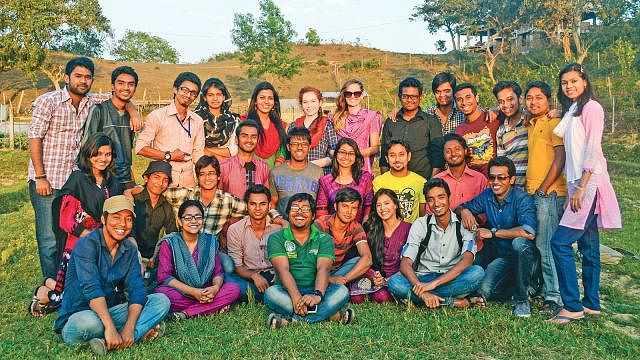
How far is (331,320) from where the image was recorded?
4953mm

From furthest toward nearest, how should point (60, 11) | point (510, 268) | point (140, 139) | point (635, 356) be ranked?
point (60, 11)
point (140, 139)
point (510, 268)
point (635, 356)

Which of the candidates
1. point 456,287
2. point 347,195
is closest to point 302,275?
point 347,195

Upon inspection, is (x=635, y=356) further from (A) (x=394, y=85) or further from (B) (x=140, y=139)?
(A) (x=394, y=85)

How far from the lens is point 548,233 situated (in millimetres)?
5230

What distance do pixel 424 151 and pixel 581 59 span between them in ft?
76.6

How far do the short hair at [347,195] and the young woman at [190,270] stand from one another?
4.11ft

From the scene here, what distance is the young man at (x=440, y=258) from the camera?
17.2 ft

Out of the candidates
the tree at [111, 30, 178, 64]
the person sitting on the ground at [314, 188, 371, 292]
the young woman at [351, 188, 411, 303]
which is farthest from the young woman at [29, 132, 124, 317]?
the tree at [111, 30, 178, 64]

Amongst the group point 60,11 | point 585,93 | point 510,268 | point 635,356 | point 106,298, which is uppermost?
point 60,11

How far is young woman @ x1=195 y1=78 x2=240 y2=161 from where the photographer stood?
20.9ft

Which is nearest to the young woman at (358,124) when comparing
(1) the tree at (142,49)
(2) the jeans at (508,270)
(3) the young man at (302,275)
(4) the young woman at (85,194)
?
(3) the young man at (302,275)

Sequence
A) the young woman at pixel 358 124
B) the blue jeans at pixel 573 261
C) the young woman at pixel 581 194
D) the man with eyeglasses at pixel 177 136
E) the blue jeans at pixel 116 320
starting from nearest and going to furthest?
the blue jeans at pixel 116 320 < the young woman at pixel 581 194 < the blue jeans at pixel 573 261 < the man with eyeglasses at pixel 177 136 < the young woman at pixel 358 124

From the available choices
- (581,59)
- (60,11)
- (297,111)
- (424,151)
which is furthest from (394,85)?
(424,151)

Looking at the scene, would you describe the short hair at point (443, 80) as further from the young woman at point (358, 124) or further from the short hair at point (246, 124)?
the short hair at point (246, 124)
